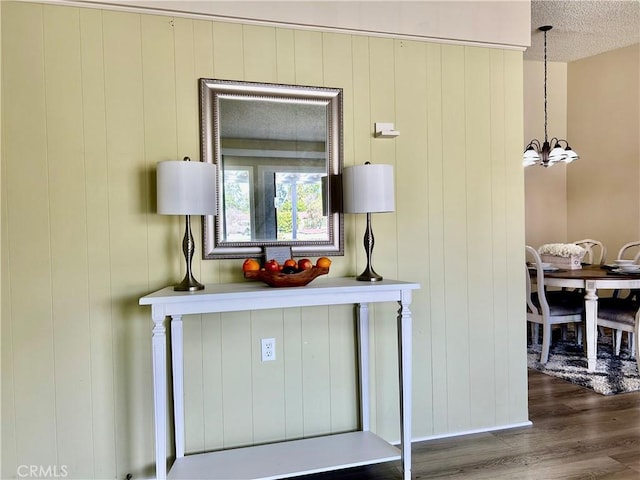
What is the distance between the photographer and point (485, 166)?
2.48 metres

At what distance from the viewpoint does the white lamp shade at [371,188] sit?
2.04m

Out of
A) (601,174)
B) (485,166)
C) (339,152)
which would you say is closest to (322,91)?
(339,152)

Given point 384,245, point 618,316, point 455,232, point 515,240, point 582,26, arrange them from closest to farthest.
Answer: point 384,245 → point 455,232 → point 515,240 → point 618,316 → point 582,26

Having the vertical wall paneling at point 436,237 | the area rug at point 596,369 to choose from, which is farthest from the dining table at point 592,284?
the vertical wall paneling at point 436,237

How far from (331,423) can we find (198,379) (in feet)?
2.33

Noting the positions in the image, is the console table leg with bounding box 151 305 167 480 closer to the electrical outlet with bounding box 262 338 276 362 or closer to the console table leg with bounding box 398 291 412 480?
the electrical outlet with bounding box 262 338 276 362

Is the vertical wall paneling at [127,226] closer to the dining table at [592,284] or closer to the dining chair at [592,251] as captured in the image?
the dining table at [592,284]

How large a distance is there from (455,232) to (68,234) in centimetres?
191

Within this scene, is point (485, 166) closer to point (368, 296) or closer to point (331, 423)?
point (368, 296)

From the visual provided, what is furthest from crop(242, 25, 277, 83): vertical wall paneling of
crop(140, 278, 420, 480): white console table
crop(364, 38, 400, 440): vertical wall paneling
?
crop(140, 278, 420, 480): white console table

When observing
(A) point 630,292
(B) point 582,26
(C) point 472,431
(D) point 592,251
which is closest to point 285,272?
(C) point 472,431

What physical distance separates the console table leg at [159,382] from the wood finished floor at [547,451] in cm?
71

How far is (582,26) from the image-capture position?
150 inches

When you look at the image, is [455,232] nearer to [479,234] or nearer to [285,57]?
[479,234]
